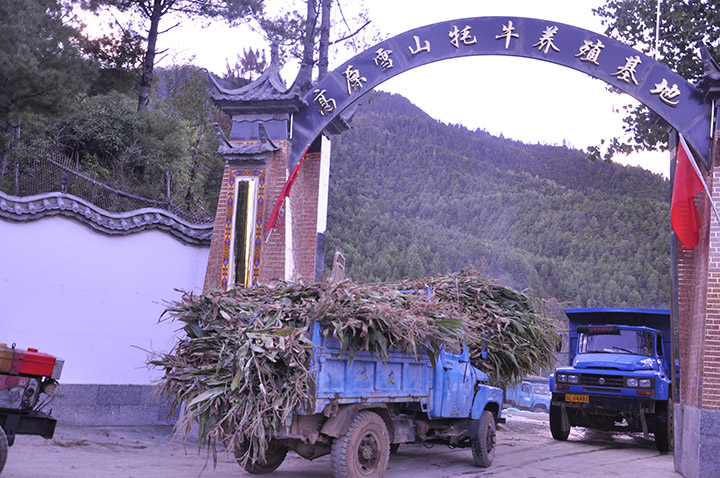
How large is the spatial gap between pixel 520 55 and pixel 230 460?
8294 millimetres

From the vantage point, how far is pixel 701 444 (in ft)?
31.7

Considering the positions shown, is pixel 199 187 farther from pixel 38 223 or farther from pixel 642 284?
pixel 642 284

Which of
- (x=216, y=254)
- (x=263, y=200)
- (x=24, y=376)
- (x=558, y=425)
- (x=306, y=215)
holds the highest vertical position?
(x=263, y=200)

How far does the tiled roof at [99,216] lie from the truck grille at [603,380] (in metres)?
7.76

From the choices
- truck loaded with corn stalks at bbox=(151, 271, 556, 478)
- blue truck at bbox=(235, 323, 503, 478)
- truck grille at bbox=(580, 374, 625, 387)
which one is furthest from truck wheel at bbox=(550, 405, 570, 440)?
truck loaded with corn stalks at bbox=(151, 271, 556, 478)

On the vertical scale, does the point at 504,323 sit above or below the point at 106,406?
above

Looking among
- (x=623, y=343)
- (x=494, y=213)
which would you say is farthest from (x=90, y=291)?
(x=494, y=213)

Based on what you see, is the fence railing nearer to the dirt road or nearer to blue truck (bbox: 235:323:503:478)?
the dirt road

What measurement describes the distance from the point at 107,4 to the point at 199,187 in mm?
6134

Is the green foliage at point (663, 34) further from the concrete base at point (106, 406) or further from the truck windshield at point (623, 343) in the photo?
the concrete base at point (106, 406)

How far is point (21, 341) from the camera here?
11.0m

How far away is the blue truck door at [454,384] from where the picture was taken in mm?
9438

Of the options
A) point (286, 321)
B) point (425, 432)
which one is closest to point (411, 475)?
point (425, 432)

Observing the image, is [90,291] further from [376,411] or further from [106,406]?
[376,411]
